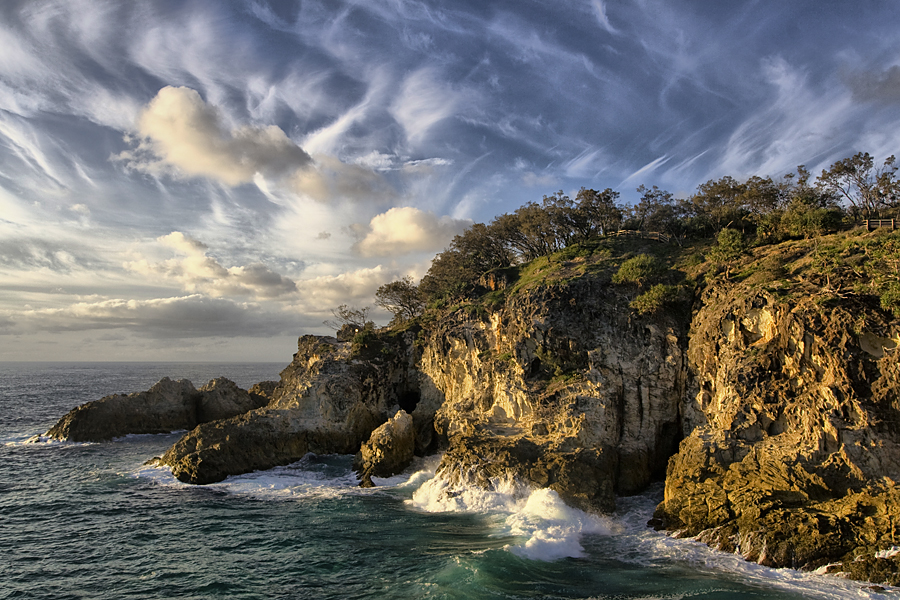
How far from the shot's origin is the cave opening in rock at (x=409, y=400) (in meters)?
40.4

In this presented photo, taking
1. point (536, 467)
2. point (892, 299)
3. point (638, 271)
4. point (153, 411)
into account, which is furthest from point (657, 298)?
point (153, 411)

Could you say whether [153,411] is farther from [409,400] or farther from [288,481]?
[409,400]

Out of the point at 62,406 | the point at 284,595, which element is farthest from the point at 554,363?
the point at 62,406

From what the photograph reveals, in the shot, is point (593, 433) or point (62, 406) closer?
point (593, 433)

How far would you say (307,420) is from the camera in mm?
35000

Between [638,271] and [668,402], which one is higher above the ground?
[638,271]

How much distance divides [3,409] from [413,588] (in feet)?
222

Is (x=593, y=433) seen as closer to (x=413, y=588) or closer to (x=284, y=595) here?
(x=413, y=588)

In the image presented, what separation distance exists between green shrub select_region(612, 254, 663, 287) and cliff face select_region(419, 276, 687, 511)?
2.66 feet

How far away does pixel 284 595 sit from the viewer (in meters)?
15.8

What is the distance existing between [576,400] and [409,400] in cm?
1783

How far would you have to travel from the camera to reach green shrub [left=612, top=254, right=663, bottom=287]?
3048cm

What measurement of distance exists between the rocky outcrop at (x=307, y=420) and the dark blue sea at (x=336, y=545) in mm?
1577

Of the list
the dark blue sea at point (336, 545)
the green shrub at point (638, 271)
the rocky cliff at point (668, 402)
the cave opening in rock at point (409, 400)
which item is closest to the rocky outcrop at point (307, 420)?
the rocky cliff at point (668, 402)
